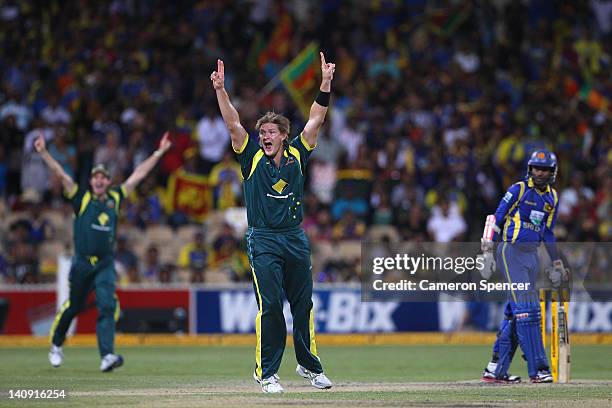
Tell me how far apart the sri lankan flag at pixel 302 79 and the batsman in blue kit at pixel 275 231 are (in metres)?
15.4

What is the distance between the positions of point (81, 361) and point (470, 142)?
11330mm

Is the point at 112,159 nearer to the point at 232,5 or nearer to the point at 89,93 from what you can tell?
the point at 89,93

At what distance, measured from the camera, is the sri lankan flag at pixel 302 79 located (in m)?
28.4

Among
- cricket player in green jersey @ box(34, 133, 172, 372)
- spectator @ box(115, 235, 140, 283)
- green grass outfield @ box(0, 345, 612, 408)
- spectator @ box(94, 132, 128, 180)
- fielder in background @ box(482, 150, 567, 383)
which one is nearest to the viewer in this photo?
green grass outfield @ box(0, 345, 612, 408)

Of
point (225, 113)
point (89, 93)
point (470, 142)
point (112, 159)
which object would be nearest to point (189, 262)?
point (112, 159)

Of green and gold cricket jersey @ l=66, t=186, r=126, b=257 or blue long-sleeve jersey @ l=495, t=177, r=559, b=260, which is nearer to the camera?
blue long-sleeve jersey @ l=495, t=177, r=559, b=260

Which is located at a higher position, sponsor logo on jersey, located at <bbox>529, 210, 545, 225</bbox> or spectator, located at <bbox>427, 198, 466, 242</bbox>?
spectator, located at <bbox>427, 198, 466, 242</bbox>

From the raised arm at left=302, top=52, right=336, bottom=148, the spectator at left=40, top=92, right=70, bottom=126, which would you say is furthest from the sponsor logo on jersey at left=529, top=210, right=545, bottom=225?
the spectator at left=40, top=92, right=70, bottom=126

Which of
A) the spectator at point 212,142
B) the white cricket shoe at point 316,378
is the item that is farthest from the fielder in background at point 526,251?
the spectator at point 212,142

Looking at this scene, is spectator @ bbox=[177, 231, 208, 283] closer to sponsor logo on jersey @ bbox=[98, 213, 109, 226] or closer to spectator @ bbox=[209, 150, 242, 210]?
spectator @ bbox=[209, 150, 242, 210]

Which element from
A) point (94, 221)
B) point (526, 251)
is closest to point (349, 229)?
point (94, 221)

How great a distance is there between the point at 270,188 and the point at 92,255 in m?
5.47

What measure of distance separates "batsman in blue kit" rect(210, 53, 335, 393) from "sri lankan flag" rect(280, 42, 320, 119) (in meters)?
15.4

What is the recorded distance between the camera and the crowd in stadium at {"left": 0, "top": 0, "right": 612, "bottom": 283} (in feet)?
84.8
